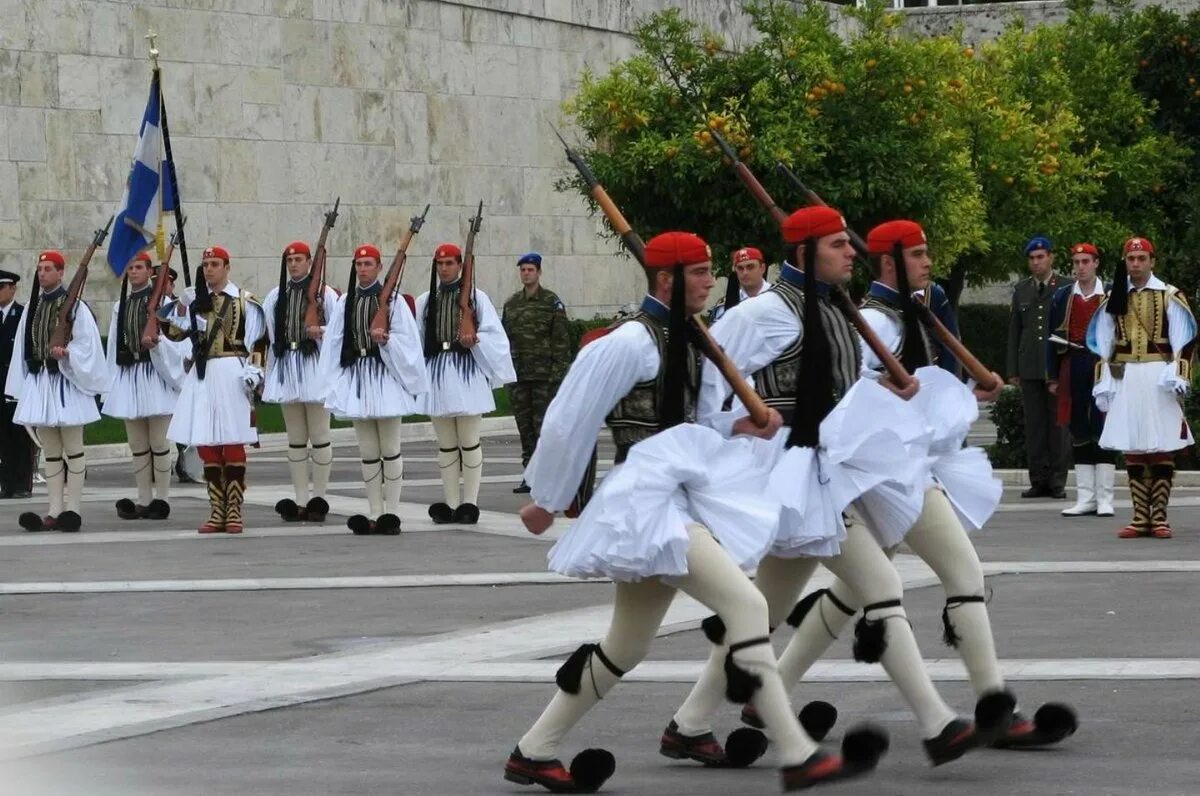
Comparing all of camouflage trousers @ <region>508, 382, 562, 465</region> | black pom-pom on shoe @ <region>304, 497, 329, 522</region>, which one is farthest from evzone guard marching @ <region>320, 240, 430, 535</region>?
camouflage trousers @ <region>508, 382, 562, 465</region>

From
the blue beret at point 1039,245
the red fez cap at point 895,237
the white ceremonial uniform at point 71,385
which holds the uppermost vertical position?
the red fez cap at point 895,237

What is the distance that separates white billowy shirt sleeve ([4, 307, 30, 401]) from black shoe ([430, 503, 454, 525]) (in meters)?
3.31

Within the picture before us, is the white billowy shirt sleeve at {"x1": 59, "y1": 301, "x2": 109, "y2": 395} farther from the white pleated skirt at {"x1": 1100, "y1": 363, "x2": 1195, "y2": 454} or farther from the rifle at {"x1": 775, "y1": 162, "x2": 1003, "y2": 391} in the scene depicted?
the rifle at {"x1": 775, "y1": 162, "x2": 1003, "y2": 391}

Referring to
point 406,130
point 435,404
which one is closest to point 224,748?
point 435,404

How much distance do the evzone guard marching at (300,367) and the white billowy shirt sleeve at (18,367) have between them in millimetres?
1899

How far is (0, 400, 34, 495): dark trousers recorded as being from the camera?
67.3 ft

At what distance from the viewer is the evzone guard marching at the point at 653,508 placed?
7.27 metres

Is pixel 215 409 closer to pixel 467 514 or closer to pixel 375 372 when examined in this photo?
pixel 375 372

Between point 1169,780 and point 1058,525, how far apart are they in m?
9.07

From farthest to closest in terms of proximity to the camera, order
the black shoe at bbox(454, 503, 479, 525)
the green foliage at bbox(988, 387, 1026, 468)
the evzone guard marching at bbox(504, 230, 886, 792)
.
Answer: the green foliage at bbox(988, 387, 1026, 468) < the black shoe at bbox(454, 503, 479, 525) < the evzone guard marching at bbox(504, 230, 886, 792)

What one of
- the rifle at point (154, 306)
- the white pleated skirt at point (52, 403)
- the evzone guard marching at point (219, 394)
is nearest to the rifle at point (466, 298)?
the evzone guard marching at point (219, 394)

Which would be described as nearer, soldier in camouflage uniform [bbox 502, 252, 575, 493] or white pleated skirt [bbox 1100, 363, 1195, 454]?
white pleated skirt [bbox 1100, 363, 1195, 454]

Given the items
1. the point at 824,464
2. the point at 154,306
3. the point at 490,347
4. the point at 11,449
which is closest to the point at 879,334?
the point at 824,464

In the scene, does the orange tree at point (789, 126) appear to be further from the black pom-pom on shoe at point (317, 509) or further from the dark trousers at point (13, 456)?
the black pom-pom on shoe at point (317, 509)
